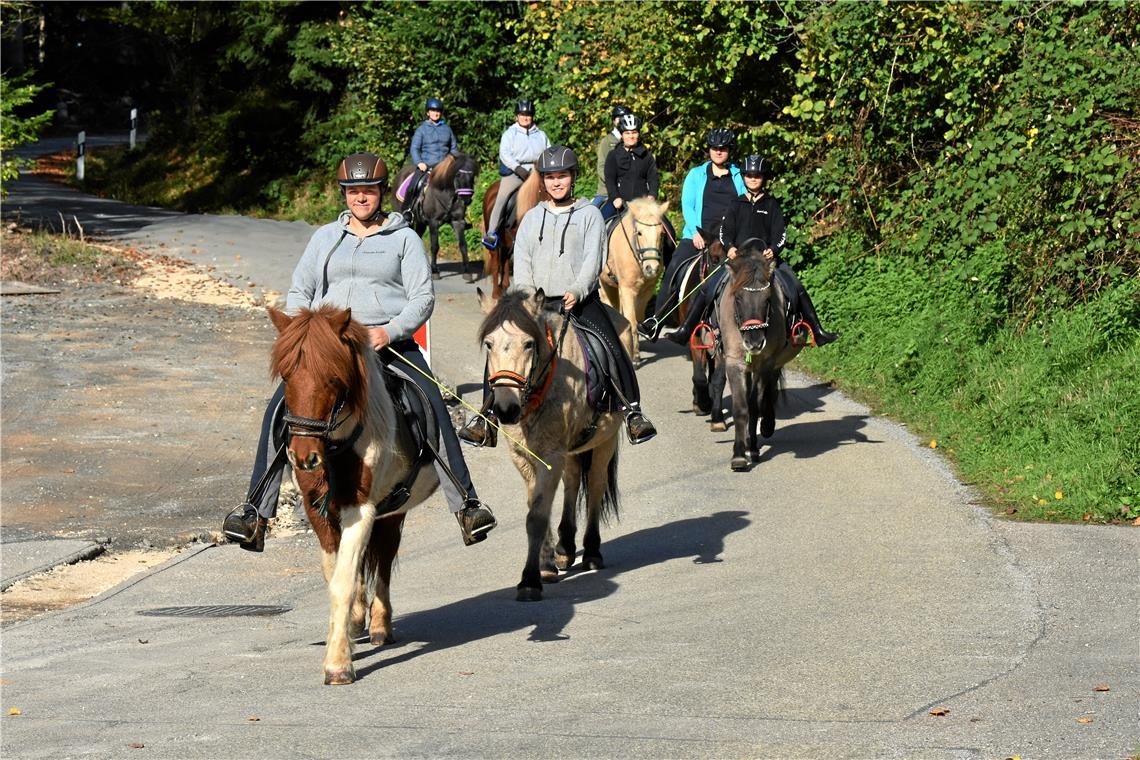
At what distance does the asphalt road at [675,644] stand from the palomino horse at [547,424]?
1.15 ft

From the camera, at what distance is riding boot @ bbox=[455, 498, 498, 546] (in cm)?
927

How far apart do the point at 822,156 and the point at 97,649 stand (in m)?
16.1

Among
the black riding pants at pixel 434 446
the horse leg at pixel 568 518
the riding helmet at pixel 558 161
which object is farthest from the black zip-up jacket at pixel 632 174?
the black riding pants at pixel 434 446

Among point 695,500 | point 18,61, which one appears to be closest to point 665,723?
point 695,500

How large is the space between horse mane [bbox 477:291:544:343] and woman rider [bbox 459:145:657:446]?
1243mm

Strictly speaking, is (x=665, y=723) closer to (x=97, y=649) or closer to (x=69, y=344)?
(x=97, y=649)

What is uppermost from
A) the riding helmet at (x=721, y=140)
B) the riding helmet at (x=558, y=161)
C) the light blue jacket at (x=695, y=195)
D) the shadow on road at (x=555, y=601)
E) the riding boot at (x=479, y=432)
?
the riding helmet at (x=721, y=140)

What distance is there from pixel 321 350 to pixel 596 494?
410cm

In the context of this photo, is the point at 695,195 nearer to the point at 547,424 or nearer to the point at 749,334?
the point at 749,334

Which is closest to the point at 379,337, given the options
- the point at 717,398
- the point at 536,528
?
the point at 536,528

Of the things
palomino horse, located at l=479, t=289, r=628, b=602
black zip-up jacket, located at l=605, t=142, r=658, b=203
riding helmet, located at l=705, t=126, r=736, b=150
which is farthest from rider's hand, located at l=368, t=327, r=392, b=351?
black zip-up jacket, located at l=605, t=142, r=658, b=203

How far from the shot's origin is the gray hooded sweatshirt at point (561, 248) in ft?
38.1

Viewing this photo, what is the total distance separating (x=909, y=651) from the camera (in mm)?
8812

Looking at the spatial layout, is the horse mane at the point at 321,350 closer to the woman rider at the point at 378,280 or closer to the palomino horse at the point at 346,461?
the palomino horse at the point at 346,461
